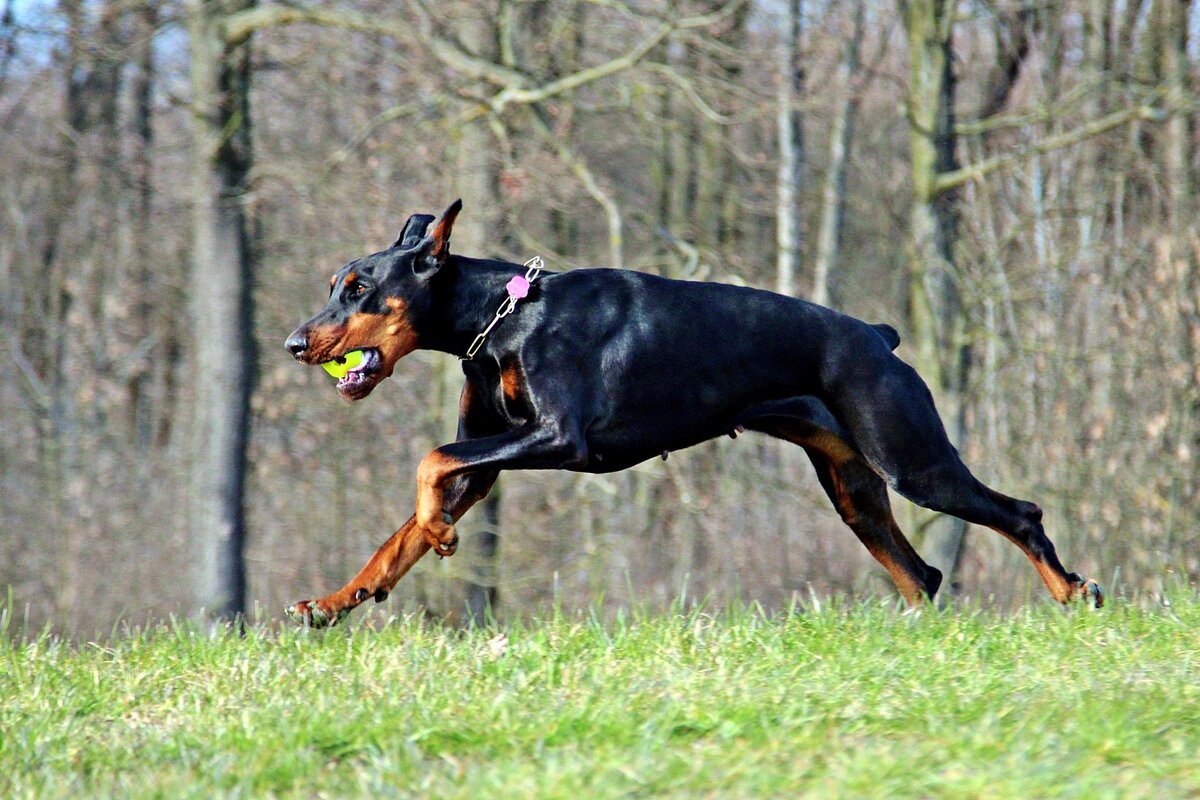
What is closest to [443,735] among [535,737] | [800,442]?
[535,737]

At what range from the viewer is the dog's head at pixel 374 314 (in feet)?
18.0

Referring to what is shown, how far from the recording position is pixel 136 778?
3.94 meters

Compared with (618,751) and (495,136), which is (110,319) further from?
(618,751)

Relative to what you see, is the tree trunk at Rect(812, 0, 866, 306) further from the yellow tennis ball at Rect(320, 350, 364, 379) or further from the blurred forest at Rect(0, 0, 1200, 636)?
the yellow tennis ball at Rect(320, 350, 364, 379)

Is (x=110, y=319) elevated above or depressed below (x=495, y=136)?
below

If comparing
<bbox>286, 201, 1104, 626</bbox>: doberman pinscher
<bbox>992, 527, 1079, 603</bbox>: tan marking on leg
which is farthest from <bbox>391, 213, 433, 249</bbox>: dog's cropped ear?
<bbox>992, 527, 1079, 603</bbox>: tan marking on leg

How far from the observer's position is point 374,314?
5.56 metres

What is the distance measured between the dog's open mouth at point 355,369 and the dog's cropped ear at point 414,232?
0.47 meters

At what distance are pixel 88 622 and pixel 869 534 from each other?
13.4 m

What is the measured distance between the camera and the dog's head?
548cm

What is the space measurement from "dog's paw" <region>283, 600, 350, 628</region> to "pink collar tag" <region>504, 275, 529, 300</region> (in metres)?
1.35

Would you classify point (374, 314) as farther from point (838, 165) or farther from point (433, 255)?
point (838, 165)

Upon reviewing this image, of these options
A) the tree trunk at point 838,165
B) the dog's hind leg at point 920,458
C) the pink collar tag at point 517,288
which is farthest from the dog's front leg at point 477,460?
the tree trunk at point 838,165

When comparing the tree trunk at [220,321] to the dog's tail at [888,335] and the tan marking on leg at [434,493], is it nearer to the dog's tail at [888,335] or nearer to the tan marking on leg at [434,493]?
the dog's tail at [888,335]
